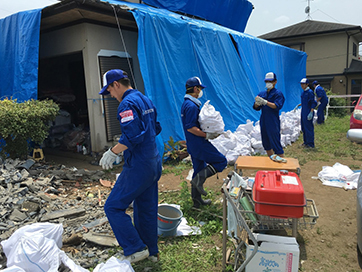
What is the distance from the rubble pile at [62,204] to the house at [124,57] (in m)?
1.80

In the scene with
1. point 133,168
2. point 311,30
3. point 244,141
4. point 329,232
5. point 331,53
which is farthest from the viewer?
point 311,30

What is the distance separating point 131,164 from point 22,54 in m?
5.33

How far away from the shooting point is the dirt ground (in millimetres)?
2844

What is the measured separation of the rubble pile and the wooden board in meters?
1.75

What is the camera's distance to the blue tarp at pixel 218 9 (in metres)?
9.65

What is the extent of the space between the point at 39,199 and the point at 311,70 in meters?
21.7

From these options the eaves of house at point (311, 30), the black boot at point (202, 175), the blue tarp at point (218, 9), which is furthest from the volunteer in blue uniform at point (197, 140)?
the eaves of house at point (311, 30)

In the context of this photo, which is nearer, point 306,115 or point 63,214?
point 63,214

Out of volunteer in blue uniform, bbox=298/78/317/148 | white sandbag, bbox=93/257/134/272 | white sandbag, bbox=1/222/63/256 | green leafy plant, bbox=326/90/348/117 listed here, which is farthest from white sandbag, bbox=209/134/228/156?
green leafy plant, bbox=326/90/348/117

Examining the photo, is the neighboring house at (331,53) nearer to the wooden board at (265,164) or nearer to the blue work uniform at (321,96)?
the blue work uniform at (321,96)

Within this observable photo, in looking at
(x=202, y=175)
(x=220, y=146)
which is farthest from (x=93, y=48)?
(x=202, y=175)

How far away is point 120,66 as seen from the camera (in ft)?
24.2

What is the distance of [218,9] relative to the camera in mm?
11438

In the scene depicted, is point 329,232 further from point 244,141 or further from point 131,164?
point 244,141
